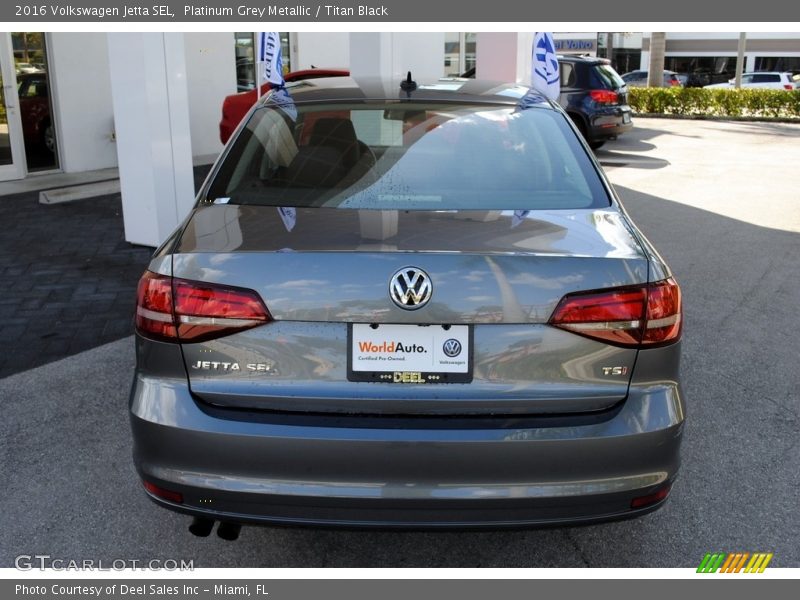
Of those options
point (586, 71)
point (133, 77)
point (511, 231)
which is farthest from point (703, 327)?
point (586, 71)

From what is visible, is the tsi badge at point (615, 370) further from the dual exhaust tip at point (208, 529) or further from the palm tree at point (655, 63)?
the palm tree at point (655, 63)

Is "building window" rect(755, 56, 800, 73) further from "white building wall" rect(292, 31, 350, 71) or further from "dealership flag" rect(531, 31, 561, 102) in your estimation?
"dealership flag" rect(531, 31, 561, 102)

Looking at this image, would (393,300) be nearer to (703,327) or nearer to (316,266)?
(316,266)

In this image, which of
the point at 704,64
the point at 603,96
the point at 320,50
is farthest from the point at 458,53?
the point at 704,64

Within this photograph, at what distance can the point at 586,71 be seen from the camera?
16.4m

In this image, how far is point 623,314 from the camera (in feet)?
8.61

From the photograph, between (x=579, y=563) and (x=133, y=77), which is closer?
(x=579, y=563)

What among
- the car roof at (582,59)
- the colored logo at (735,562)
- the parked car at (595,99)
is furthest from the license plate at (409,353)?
the car roof at (582,59)

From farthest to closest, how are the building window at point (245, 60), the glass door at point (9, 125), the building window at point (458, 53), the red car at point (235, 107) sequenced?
the building window at point (458, 53) < the building window at point (245, 60) < the glass door at point (9, 125) < the red car at point (235, 107)

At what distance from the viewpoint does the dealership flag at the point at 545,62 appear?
8953 mm

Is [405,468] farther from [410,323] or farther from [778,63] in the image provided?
[778,63]

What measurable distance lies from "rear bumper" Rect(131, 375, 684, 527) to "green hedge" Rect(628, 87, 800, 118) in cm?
2345

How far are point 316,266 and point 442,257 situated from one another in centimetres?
38
